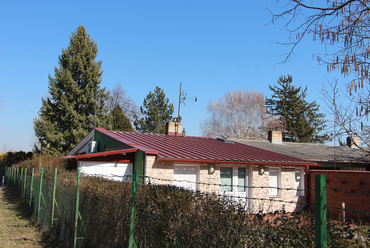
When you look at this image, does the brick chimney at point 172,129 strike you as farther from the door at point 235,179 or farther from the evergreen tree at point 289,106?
the evergreen tree at point 289,106

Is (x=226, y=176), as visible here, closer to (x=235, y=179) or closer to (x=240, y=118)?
(x=235, y=179)

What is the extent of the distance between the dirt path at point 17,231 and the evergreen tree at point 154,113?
94.1ft

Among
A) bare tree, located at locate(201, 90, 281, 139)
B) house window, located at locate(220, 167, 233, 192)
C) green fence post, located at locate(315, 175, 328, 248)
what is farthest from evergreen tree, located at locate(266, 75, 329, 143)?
green fence post, located at locate(315, 175, 328, 248)

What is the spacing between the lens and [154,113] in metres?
41.1

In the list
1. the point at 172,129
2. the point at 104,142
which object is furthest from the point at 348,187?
the point at 104,142

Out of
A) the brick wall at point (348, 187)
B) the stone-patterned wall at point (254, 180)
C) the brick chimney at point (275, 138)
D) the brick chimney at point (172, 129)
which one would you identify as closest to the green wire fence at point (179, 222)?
the stone-patterned wall at point (254, 180)

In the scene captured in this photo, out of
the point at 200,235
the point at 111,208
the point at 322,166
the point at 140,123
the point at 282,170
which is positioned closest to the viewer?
the point at 200,235

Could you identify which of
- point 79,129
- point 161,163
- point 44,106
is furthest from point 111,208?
point 44,106

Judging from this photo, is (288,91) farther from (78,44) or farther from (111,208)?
(111,208)

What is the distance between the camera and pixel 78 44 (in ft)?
104

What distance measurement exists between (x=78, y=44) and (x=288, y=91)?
27692 millimetres

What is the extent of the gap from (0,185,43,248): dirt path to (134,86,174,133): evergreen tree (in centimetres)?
2868

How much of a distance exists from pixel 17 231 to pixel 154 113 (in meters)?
32.5

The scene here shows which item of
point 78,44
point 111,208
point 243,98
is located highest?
point 78,44
